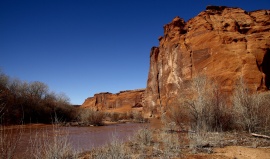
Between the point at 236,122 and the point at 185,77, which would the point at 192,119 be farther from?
the point at 185,77

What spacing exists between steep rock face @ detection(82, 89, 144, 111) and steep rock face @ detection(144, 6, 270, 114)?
35108 mm

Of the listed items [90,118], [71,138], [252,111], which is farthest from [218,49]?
[71,138]

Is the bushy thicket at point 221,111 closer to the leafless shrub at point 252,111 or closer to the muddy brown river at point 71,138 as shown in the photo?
the leafless shrub at point 252,111

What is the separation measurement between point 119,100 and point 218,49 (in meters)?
58.4

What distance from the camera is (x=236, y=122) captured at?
1166 cm

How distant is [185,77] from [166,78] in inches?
255

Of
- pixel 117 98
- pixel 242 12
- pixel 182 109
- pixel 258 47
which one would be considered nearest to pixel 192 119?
pixel 182 109

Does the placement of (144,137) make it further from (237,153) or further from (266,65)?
(266,65)

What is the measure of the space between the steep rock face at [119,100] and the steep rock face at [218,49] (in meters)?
35.1

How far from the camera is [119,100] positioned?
80438 mm

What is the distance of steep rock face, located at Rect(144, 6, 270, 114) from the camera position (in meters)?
22.1

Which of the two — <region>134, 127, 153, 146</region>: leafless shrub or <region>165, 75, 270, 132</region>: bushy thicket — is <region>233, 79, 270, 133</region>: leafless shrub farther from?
<region>134, 127, 153, 146</region>: leafless shrub

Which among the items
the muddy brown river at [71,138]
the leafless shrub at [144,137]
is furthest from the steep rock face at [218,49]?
the leafless shrub at [144,137]

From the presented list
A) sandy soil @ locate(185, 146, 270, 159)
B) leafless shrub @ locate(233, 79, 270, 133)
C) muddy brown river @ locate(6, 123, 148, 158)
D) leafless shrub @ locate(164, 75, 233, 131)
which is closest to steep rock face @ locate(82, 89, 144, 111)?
muddy brown river @ locate(6, 123, 148, 158)
